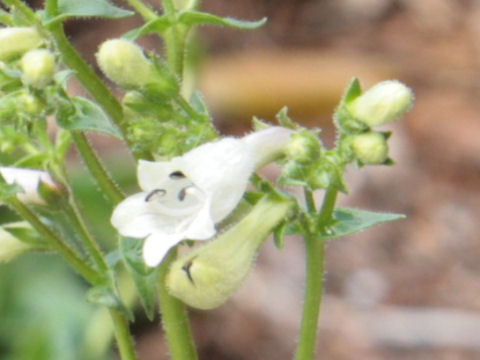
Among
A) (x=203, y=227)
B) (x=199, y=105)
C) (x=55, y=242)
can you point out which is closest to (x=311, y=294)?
(x=203, y=227)

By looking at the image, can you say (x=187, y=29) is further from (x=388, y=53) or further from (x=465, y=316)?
(x=388, y=53)

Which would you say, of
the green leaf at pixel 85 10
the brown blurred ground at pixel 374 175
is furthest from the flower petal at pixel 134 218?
the brown blurred ground at pixel 374 175

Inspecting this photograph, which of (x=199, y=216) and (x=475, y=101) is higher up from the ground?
(x=199, y=216)

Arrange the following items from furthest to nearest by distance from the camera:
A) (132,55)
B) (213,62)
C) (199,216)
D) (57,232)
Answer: (213,62) → (57,232) → (132,55) → (199,216)

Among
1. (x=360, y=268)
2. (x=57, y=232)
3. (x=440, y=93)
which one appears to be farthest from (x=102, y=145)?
(x=57, y=232)

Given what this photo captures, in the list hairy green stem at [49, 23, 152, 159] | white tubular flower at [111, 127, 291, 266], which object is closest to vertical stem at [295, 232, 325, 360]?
white tubular flower at [111, 127, 291, 266]

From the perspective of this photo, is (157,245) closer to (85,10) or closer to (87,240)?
(87,240)

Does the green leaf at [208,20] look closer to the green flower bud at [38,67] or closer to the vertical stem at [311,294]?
the green flower bud at [38,67]
